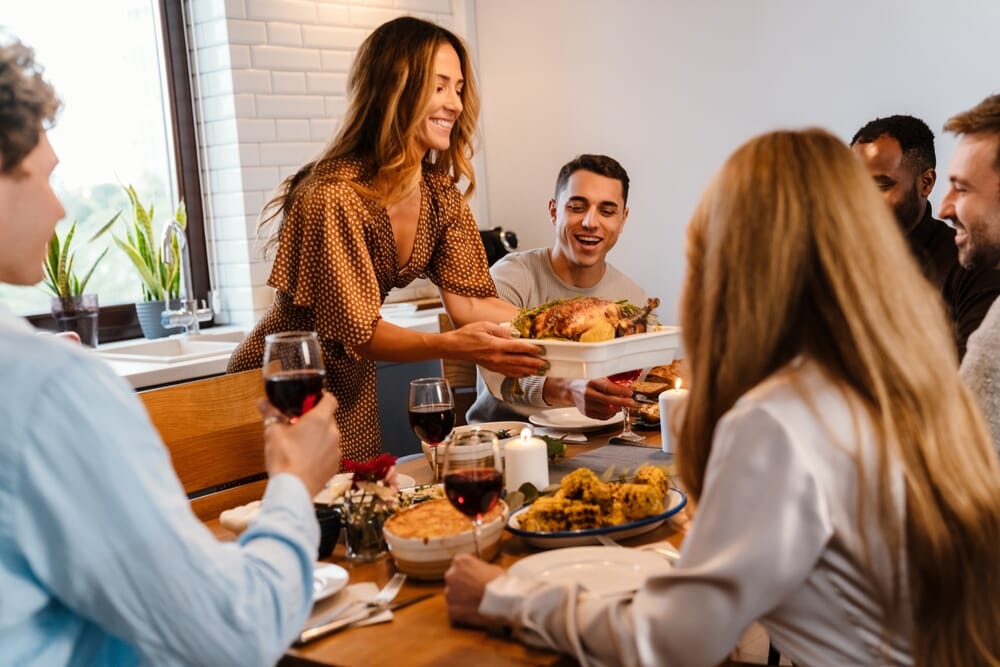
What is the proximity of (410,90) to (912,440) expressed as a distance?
5.66 feet

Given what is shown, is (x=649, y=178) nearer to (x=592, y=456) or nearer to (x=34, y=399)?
(x=592, y=456)

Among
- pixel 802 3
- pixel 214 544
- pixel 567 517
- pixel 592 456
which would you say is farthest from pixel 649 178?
pixel 214 544

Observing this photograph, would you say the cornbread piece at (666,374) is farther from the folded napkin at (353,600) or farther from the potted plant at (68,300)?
the potted plant at (68,300)

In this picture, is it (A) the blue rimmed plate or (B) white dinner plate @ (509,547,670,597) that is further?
(A) the blue rimmed plate

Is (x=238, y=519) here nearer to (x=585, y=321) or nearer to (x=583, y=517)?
(x=583, y=517)

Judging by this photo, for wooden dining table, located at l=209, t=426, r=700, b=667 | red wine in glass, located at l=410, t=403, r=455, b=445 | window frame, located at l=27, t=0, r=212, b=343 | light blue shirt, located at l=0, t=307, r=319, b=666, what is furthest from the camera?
window frame, located at l=27, t=0, r=212, b=343

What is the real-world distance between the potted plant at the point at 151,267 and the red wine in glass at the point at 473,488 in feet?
8.89

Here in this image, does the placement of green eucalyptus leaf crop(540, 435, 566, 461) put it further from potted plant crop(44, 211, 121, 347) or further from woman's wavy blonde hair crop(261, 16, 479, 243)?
potted plant crop(44, 211, 121, 347)

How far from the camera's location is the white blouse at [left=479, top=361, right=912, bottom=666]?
109 centimetres

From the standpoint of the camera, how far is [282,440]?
1.28 m

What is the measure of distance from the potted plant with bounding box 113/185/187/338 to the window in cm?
10

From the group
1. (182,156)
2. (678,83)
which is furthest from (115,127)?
(678,83)

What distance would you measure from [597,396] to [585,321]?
1.06 feet

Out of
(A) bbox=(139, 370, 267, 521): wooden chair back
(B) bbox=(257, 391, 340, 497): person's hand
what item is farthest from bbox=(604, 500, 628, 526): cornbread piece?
(A) bbox=(139, 370, 267, 521): wooden chair back
